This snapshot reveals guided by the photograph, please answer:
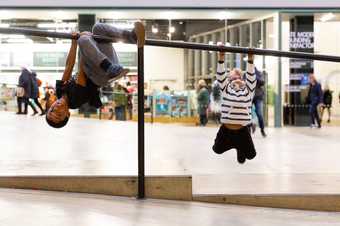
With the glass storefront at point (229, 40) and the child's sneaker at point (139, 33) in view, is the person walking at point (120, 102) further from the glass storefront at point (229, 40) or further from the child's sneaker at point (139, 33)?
the child's sneaker at point (139, 33)

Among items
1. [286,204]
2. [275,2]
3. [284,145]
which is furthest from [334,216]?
[275,2]

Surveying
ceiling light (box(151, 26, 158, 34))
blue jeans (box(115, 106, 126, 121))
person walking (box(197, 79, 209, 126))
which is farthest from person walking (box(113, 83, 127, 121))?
person walking (box(197, 79, 209, 126))

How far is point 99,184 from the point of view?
227 inches

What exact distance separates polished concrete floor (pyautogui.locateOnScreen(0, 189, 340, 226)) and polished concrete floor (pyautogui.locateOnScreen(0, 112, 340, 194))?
1.19ft

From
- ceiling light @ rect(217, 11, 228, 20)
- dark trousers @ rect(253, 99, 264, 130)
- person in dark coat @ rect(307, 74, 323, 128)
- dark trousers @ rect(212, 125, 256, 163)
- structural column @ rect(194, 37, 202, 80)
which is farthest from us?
structural column @ rect(194, 37, 202, 80)

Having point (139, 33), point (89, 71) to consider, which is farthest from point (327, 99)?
point (89, 71)

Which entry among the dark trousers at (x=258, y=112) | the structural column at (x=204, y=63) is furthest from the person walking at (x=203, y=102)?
the dark trousers at (x=258, y=112)

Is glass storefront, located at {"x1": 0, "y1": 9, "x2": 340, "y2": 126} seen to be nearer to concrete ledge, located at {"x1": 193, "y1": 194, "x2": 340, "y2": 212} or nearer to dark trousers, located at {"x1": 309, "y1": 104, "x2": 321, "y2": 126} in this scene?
dark trousers, located at {"x1": 309, "y1": 104, "x2": 321, "y2": 126}

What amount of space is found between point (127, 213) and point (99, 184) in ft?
2.71

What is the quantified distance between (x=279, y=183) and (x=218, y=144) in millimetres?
911

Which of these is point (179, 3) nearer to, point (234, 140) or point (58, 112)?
point (234, 140)

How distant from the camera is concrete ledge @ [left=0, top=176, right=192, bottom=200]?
574 centimetres

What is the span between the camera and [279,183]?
6316 millimetres

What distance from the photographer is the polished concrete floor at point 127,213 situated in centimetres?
467
